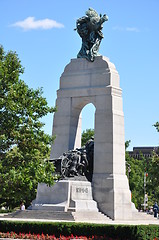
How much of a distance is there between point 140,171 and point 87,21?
3883 centimetres

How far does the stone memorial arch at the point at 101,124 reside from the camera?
29688 millimetres

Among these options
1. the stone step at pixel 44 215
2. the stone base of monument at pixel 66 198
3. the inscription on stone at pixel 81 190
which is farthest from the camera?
the inscription on stone at pixel 81 190

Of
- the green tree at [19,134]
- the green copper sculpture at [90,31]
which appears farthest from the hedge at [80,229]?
the green copper sculpture at [90,31]

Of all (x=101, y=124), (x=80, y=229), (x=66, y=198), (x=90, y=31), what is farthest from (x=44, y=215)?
(x=90, y=31)

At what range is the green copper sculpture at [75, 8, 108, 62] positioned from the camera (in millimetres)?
33094

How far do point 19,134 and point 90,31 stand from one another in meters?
14.8

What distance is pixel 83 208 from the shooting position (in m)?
27.8

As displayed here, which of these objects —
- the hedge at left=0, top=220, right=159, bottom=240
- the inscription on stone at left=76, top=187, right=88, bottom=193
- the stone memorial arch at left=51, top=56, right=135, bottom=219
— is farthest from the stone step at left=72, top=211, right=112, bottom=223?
the hedge at left=0, top=220, right=159, bottom=240

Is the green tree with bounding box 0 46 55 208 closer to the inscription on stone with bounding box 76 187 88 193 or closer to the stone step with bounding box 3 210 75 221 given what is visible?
the stone step with bounding box 3 210 75 221

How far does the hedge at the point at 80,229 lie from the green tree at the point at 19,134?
1.81 m

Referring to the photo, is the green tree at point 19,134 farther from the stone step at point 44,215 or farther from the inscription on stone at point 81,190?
the inscription on stone at point 81,190

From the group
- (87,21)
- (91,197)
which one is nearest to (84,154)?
(91,197)

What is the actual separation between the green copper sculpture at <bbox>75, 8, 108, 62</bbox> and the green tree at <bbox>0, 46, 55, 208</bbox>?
11959mm

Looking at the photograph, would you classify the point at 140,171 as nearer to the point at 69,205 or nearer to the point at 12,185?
the point at 69,205
